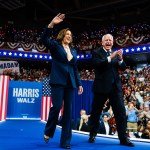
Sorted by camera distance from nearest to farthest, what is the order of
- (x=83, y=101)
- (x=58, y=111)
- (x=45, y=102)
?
(x=58, y=111) → (x=83, y=101) → (x=45, y=102)

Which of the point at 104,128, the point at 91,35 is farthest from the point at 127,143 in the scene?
the point at 91,35

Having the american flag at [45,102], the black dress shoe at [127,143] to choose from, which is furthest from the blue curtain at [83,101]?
the black dress shoe at [127,143]

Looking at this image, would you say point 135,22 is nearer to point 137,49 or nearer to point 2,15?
point 137,49

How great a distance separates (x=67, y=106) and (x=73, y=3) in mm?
14608

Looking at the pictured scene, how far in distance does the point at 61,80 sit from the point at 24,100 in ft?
16.0

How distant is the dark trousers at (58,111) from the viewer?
7.30 ft

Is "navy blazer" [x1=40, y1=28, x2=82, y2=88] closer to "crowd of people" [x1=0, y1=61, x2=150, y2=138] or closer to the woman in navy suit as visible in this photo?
the woman in navy suit

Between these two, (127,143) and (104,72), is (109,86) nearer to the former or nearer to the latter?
(104,72)

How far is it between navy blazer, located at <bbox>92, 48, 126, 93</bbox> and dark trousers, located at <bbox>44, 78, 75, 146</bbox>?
30cm

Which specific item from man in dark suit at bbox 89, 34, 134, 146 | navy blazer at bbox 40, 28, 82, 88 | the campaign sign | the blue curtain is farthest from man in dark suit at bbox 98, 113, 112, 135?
the campaign sign

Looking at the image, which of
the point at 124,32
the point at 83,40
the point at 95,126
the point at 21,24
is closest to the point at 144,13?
the point at 124,32

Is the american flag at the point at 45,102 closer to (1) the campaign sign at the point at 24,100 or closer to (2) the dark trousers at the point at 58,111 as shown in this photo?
(1) the campaign sign at the point at 24,100

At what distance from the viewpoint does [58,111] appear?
7.35 feet

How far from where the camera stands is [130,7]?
15.6 m
